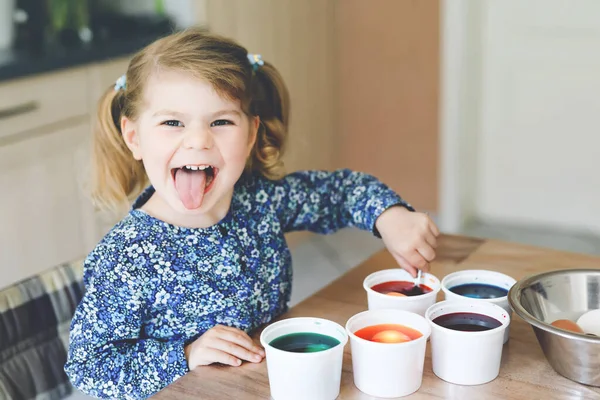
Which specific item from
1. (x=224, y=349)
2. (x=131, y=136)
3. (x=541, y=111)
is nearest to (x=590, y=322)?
(x=224, y=349)

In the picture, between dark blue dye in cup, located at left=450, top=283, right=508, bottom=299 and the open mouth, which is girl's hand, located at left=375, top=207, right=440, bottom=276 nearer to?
dark blue dye in cup, located at left=450, top=283, right=508, bottom=299

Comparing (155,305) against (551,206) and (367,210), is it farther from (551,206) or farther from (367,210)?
(551,206)

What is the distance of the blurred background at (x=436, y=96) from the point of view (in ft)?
10.7

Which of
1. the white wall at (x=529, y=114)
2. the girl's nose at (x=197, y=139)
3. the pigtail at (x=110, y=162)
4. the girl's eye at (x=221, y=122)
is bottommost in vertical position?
the white wall at (x=529, y=114)

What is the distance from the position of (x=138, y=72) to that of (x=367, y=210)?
0.46 meters

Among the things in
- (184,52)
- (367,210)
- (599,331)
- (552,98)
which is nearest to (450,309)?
(599,331)

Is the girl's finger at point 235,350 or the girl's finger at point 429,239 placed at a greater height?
the girl's finger at point 429,239

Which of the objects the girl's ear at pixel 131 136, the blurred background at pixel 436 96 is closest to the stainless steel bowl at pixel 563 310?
the girl's ear at pixel 131 136

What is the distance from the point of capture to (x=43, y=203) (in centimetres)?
260

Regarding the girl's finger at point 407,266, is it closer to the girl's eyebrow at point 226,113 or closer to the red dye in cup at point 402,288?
the red dye in cup at point 402,288

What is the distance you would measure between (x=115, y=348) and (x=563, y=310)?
0.65m

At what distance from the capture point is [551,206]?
3793 mm

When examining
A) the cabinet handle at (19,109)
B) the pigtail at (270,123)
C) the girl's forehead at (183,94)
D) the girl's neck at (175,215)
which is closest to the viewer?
the girl's forehead at (183,94)

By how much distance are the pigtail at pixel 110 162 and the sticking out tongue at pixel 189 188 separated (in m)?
0.25
